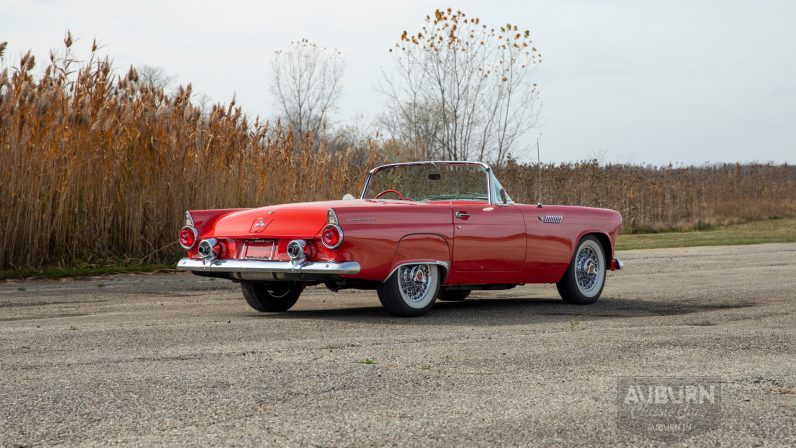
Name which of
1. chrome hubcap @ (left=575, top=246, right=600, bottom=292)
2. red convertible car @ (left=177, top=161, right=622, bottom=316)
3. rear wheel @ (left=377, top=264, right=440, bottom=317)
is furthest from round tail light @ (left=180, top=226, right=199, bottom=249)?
chrome hubcap @ (left=575, top=246, right=600, bottom=292)

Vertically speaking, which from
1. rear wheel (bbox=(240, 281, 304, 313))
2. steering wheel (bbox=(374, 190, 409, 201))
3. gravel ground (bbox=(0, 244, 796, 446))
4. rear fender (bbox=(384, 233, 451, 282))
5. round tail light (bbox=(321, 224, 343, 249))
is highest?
steering wheel (bbox=(374, 190, 409, 201))

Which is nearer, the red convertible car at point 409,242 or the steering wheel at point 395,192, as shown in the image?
the red convertible car at point 409,242

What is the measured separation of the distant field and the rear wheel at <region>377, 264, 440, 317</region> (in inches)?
497

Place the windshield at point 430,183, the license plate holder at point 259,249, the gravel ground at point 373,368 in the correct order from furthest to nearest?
the windshield at point 430,183, the license plate holder at point 259,249, the gravel ground at point 373,368

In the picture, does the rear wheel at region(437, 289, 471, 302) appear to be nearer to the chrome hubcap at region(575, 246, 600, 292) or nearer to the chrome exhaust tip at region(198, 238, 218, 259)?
the chrome hubcap at region(575, 246, 600, 292)

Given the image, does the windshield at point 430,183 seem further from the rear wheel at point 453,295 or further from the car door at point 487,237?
the rear wheel at point 453,295

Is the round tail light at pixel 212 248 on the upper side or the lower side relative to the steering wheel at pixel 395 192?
lower

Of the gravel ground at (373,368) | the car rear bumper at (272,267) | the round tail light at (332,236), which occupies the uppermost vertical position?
the round tail light at (332,236)

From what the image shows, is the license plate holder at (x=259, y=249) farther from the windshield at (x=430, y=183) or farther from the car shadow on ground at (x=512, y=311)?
the windshield at (x=430, y=183)

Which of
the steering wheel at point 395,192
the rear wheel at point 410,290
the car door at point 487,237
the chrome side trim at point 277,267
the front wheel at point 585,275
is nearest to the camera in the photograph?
the chrome side trim at point 277,267

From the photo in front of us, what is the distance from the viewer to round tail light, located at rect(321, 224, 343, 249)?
26.6 ft

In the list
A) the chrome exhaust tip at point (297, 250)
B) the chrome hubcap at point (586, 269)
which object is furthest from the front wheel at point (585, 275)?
the chrome exhaust tip at point (297, 250)

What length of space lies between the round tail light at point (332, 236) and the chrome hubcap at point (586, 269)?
3.08 metres

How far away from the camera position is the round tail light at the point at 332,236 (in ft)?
26.6
